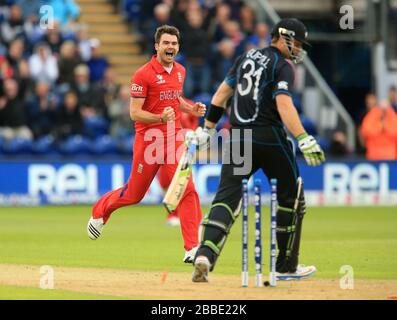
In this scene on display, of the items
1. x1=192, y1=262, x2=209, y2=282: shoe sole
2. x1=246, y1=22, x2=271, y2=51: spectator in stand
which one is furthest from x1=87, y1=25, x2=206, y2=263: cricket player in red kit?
x1=246, y1=22, x2=271, y2=51: spectator in stand

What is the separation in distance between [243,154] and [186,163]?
21.7 inches

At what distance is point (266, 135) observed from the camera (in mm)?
10539

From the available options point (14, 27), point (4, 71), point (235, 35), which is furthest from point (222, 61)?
point (4, 71)

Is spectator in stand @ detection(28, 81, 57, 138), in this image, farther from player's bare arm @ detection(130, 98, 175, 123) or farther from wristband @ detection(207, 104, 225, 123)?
wristband @ detection(207, 104, 225, 123)

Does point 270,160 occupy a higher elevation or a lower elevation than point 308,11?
lower

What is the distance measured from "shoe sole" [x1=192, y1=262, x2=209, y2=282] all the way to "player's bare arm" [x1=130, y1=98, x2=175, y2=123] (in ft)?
6.06

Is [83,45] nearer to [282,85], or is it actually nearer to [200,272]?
[282,85]

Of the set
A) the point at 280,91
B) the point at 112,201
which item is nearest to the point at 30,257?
the point at 112,201

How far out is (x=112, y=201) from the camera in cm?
1252

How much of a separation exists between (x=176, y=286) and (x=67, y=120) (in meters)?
12.1

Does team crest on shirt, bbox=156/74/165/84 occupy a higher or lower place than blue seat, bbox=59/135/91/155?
higher

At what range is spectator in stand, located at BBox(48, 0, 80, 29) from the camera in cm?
2333

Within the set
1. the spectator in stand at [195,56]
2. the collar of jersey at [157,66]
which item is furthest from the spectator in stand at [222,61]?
the collar of jersey at [157,66]
